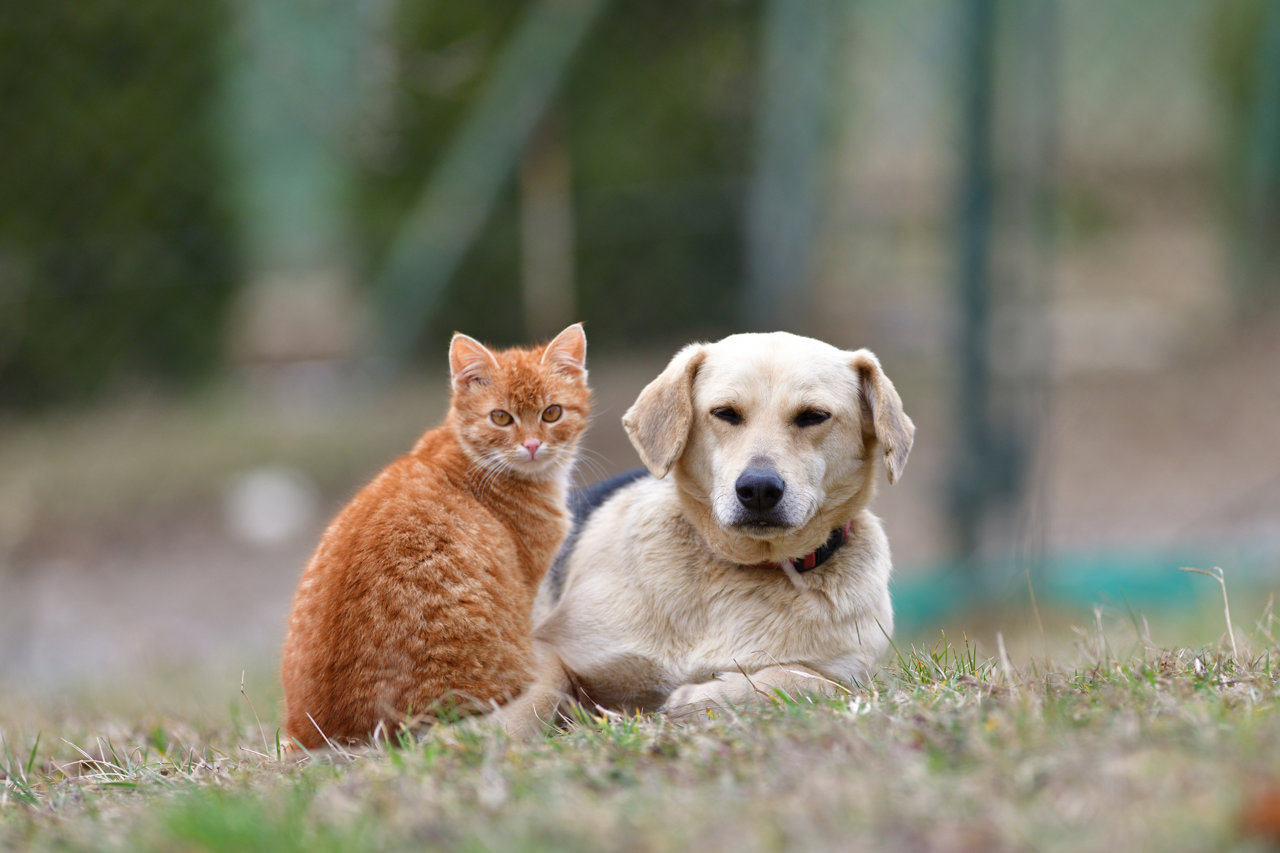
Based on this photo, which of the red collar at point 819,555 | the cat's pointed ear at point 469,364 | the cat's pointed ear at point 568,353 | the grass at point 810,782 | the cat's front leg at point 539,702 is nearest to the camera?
the grass at point 810,782

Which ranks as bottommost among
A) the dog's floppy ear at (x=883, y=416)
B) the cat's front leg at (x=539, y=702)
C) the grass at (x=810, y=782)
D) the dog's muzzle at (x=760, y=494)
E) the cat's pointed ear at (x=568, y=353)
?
the cat's front leg at (x=539, y=702)

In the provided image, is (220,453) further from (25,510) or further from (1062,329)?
(1062,329)

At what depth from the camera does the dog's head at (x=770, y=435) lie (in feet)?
10.9

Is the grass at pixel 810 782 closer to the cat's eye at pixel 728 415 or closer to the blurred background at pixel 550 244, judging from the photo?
the cat's eye at pixel 728 415

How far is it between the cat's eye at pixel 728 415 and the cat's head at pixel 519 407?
19.0 inches

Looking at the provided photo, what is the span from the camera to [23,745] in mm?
4332

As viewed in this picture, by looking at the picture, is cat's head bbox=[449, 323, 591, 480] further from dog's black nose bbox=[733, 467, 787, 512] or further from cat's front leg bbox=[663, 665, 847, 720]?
cat's front leg bbox=[663, 665, 847, 720]

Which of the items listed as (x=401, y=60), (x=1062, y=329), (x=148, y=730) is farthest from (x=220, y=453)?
(x=1062, y=329)

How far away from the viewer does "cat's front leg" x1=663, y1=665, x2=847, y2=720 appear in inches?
127

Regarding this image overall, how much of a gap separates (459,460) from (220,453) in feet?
26.4

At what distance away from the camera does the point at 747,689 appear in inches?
129

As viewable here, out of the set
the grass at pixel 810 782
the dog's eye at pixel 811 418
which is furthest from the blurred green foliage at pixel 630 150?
the grass at pixel 810 782

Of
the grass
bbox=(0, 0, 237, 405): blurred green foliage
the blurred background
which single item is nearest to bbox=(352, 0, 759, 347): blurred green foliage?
the blurred background

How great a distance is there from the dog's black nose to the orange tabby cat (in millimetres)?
614
